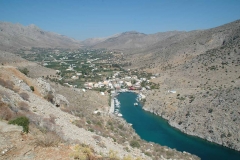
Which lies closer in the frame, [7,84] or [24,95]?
[24,95]

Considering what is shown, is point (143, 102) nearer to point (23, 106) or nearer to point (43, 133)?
point (23, 106)

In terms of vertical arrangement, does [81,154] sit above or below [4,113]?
below

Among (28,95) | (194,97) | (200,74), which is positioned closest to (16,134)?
(28,95)

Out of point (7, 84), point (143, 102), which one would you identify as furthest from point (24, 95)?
point (143, 102)

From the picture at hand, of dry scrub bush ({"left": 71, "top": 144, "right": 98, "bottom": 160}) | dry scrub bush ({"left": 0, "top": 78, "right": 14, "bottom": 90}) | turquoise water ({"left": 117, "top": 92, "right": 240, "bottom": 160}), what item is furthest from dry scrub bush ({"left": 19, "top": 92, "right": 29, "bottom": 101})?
turquoise water ({"left": 117, "top": 92, "right": 240, "bottom": 160})

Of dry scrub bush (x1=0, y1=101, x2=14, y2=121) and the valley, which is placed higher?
dry scrub bush (x1=0, y1=101, x2=14, y2=121)

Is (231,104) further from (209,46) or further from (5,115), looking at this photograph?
(209,46)

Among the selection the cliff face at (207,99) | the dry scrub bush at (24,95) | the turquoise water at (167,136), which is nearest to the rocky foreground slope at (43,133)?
the dry scrub bush at (24,95)

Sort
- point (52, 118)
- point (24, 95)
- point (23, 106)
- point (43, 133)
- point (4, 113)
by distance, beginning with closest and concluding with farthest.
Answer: point (43, 133) < point (4, 113) < point (23, 106) < point (52, 118) < point (24, 95)

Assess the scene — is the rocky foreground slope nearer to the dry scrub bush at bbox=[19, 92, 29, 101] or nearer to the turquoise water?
the dry scrub bush at bbox=[19, 92, 29, 101]
